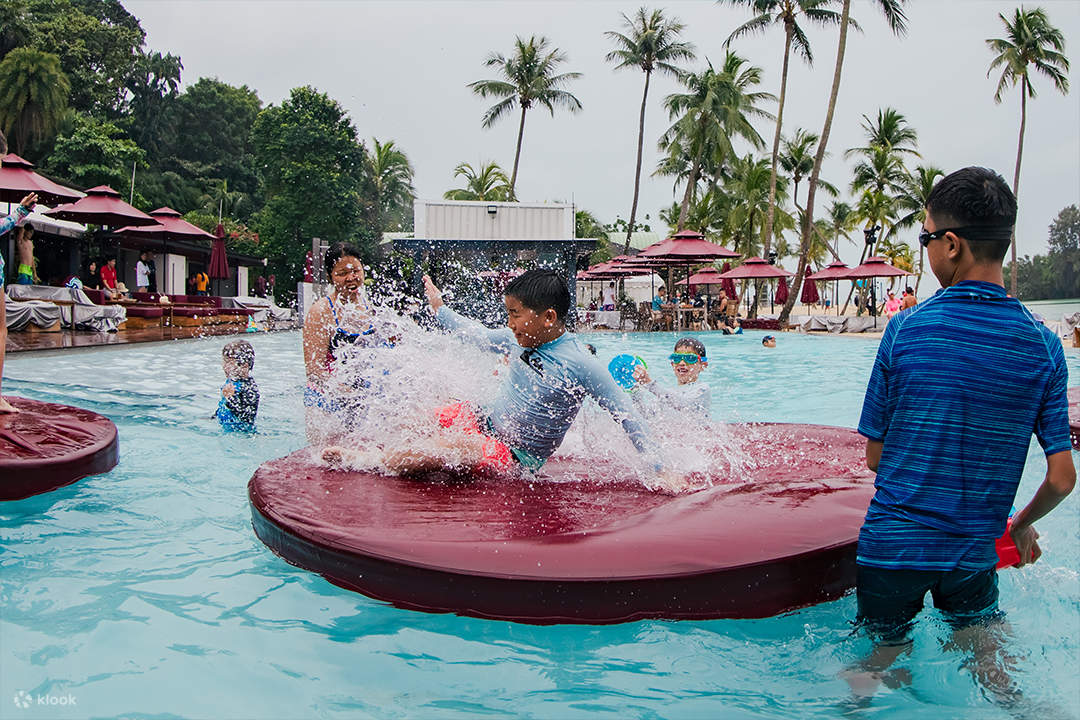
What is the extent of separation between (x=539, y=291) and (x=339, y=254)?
1.82 m

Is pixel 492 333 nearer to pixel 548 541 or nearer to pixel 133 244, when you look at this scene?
pixel 548 541

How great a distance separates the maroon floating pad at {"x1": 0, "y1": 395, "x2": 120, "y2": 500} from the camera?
12.4 feet

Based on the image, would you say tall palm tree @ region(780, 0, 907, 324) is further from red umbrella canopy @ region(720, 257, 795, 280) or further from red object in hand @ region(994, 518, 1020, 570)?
red object in hand @ region(994, 518, 1020, 570)

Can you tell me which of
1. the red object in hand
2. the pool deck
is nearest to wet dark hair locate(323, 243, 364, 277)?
the red object in hand

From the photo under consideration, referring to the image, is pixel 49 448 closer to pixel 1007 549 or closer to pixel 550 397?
pixel 550 397

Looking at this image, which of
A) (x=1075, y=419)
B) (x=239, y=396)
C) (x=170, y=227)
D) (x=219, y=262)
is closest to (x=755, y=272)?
(x=219, y=262)

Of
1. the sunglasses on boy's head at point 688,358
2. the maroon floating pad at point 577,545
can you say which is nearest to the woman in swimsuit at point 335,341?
the maroon floating pad at point 577,545

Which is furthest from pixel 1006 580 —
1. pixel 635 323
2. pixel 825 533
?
pixel 635 323

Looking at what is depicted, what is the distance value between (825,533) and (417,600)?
1412mm

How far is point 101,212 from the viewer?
1538 centimetres

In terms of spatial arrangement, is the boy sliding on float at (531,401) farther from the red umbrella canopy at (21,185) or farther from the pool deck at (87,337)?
the red umbrella canopy at (21,185)

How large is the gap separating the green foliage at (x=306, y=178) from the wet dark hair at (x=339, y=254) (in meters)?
28.8

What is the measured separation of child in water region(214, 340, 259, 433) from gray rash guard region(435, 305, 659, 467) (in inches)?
110

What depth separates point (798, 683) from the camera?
2.30 m
